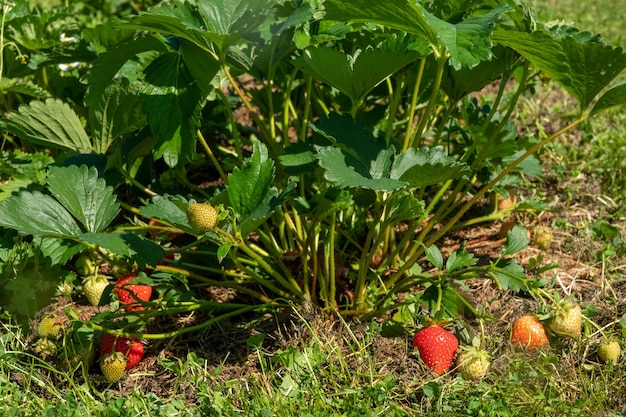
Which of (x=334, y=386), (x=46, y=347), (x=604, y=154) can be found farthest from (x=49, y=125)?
(x=604, y=154)

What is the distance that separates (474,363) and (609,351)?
13.0 inches

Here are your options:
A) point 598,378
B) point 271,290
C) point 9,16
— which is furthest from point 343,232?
point 9,16

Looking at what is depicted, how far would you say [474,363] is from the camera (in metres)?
1.73

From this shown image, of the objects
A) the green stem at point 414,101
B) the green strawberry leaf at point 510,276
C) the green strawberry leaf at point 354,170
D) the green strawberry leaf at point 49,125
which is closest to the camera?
the green strawberry leaf at point 354,170

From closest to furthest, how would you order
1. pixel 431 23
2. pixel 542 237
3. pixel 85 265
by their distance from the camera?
pixel 431 23, pixel 85 265, pixel 542 237

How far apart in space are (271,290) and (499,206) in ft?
2.71

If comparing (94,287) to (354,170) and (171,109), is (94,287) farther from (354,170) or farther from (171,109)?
(354,170)

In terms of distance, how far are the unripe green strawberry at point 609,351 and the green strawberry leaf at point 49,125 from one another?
142 centimetres

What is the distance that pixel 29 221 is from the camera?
173 centimetres

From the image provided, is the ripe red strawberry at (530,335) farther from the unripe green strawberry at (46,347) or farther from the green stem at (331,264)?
the unripe green strawberry at (46,347)

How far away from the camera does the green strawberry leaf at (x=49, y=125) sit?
2.04 meters

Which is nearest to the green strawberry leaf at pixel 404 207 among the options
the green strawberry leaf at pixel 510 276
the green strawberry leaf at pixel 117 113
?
the green strawberry leaf at pixel 510 276

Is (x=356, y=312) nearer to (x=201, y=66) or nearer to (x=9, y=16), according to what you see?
(x=201, y=66)

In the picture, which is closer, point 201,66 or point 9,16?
point 201,66
